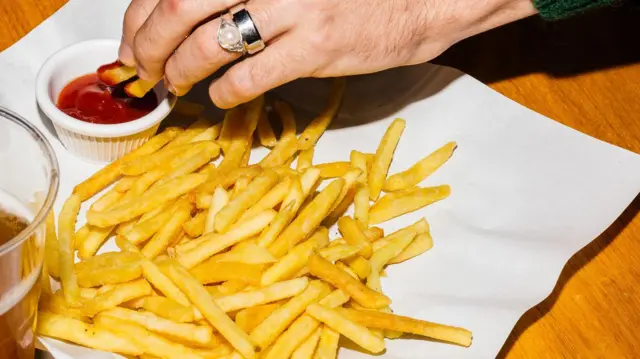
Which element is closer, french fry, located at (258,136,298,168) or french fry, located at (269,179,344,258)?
french fry, located at (269,179,344,258)

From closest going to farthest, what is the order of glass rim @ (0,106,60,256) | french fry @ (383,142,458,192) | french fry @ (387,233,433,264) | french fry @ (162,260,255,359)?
glass rim @ (0,106,60,256)
french fry @ (162,260,255,359)
french fry @ (387,233,433,264)
french fry @ (383,142,458,192)

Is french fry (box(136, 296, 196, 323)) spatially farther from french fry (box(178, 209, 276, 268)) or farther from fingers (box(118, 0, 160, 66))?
fingers (box(118, 0, 160, 66))

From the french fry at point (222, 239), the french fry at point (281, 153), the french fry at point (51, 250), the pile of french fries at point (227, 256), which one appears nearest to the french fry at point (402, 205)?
the pile of french fries at point (227, 256)

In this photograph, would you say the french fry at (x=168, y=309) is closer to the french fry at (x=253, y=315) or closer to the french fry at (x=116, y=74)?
the french fry at (x=253, y=315)

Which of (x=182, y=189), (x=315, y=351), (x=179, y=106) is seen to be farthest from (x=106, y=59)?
(x=315, y=351)

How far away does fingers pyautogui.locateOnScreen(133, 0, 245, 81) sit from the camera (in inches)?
59.6

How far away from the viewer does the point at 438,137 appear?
2.00m

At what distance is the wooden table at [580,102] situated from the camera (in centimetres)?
171

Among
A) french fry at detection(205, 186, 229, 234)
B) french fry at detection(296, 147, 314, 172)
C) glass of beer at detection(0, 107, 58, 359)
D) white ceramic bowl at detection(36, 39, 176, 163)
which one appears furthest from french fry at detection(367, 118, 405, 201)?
glass of beer at detection(0, 107, 58, 359)

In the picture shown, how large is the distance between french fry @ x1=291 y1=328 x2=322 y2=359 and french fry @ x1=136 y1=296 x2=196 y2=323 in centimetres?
19

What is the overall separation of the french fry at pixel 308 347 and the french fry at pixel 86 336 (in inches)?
Answer: 10.7

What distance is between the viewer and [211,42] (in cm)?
153

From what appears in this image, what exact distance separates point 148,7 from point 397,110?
0.70 metres

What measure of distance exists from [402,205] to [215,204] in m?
0.44
